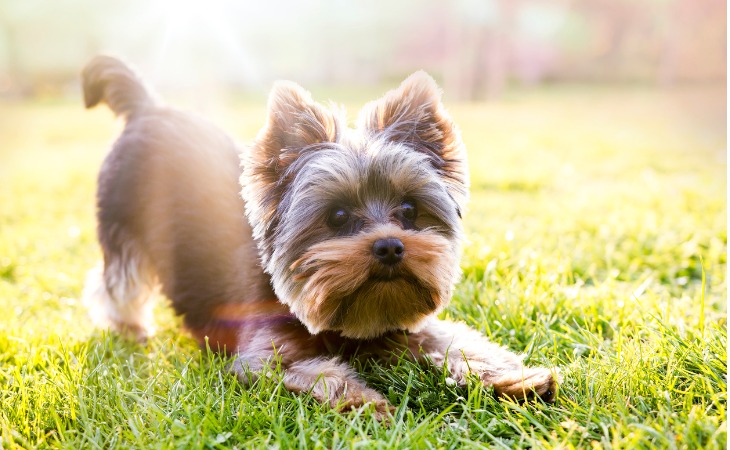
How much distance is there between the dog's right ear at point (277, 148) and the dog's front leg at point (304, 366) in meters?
0.44

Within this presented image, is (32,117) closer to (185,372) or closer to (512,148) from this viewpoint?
(512,148)

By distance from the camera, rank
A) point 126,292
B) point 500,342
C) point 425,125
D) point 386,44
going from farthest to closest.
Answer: point 386,44 → point 126,292 → point 500,342 → point 425,125

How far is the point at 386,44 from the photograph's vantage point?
3400 centimetres

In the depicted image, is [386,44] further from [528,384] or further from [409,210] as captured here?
[528,384]

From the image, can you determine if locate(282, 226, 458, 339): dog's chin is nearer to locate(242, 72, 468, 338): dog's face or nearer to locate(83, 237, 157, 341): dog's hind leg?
locate(242, 72, 468, 338): dog's face

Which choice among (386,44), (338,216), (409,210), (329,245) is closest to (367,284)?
(329,245)

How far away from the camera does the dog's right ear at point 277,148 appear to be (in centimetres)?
315

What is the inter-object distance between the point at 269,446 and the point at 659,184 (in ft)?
23.2

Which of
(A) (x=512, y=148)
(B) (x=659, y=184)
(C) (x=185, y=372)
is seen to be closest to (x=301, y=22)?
(A) (x=512, y=148)

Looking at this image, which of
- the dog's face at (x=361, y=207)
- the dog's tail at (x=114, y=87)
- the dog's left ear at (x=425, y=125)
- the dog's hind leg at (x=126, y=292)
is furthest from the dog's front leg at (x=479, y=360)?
the dog's tail at (x=114, y=87)

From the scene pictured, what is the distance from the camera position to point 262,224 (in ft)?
10.5

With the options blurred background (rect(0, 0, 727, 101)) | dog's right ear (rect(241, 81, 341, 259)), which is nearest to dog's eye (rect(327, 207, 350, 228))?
dog's right ear (rect(241, 81, 341, 259))

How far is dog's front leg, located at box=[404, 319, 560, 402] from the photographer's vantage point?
2883 millimetres

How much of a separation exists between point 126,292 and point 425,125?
2273 millimetres
